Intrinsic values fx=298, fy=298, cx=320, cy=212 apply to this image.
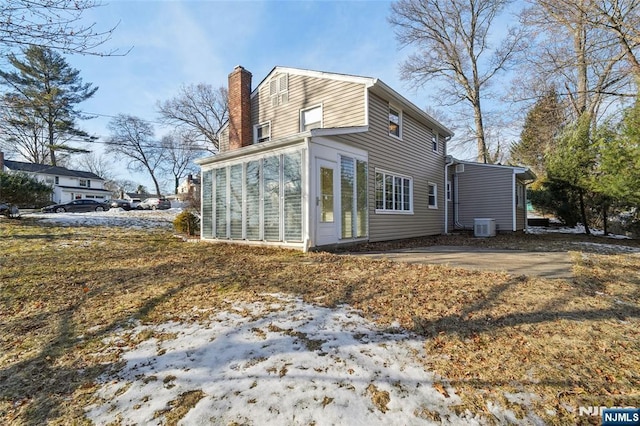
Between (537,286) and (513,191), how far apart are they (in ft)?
37.0

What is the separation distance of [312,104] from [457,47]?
16287 millimetres

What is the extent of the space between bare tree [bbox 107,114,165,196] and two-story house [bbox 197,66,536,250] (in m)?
32.4

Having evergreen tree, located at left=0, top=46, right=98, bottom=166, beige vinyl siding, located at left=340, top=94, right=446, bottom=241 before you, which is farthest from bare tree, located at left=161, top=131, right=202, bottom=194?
beige vinyl siding, located at left=340, top=94, right=446, bottom=241

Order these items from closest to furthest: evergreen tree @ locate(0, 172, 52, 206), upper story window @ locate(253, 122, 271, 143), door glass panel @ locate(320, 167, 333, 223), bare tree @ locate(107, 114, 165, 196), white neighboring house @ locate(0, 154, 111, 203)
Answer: door glass panel @ locate(320, 167, 333, 223), upper story window @ locate(253, 122, 271, 143), evergreen tree @ locate(0, 172, 52, 206), white neighboring house @ locate(0, 154, 111, 203), bare tree @ locate(107, 114, 165, 196)

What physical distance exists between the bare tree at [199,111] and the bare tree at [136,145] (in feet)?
31.8

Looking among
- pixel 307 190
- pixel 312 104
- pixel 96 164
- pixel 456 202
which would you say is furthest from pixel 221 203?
pixel 96 164

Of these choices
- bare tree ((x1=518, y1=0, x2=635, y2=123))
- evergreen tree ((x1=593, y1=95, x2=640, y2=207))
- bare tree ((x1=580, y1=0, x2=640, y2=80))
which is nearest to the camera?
evergreen tree ((x1=593, y1=95, x2=640, y2=207))

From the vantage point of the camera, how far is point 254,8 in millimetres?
9188

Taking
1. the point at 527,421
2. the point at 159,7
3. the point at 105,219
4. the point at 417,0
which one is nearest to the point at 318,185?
the point at 159,7

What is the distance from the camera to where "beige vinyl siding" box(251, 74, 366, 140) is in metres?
9.56

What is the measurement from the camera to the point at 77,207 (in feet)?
81.7

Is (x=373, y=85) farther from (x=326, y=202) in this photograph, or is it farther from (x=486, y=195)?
(x=486, y=195)

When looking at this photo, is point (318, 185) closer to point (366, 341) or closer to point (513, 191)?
point (366, 341)

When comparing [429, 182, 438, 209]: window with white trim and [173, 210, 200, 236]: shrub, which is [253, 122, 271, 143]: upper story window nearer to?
[173, 210, 200, 236]: shrub
